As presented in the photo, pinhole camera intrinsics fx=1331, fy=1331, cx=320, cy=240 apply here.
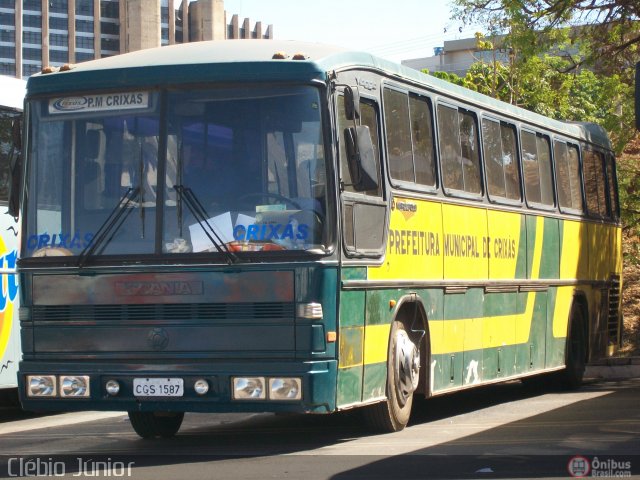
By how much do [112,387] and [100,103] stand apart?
7.60ft

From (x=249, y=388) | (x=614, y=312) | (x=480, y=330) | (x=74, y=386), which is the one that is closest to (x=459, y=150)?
(x=480, y=330)

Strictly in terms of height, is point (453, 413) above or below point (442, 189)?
below

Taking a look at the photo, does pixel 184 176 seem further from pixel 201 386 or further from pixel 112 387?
pixel 112 387

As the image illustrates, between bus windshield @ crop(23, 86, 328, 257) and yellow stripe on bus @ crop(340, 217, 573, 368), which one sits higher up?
bus windshield @ crop(23, 86, 328, 257)

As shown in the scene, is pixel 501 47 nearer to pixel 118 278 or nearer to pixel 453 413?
pixel 453 413

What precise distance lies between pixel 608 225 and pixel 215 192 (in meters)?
10.5

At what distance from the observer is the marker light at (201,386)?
10.3 metres

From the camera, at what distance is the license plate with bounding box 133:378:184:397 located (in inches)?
410

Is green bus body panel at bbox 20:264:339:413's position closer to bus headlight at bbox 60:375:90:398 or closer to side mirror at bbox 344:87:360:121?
bus headlight at bbox 60:375:90:398

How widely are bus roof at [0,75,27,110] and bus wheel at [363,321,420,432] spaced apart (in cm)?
568

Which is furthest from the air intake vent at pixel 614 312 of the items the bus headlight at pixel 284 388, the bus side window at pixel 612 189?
the bus headlight at pixel 284 388

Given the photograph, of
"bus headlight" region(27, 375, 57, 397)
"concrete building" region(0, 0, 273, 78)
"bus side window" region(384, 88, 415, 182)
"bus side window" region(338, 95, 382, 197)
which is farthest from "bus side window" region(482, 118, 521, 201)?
"concrete building" region(0, 0, 273, 78)

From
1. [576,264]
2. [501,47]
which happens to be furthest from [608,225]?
[501,47]

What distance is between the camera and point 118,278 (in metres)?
10.6
